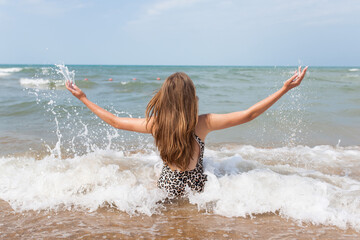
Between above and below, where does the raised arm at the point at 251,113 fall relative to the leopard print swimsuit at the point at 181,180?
above

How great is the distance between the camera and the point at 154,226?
253 cm

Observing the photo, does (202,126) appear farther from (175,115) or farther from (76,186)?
(76,186)

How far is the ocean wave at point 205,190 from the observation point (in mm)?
2770

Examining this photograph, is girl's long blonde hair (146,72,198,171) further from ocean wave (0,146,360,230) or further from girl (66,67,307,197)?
ocean wave (0,146,360,230)

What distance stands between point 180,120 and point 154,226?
914 mm

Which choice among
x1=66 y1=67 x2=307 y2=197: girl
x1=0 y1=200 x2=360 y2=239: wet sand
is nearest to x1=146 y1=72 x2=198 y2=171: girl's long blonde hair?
x1=66 y1=67 x2=307 y2=197: girl

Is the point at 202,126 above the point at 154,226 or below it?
above

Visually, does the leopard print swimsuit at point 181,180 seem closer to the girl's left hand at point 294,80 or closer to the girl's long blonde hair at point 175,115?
the girl's long blonde hair at point 175,115

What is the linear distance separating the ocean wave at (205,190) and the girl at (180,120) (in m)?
0.41

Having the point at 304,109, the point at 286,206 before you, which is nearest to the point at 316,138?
the point at 304,109

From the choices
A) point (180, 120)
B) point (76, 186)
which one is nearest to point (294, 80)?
point (180, 120)

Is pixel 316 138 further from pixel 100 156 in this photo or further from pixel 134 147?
pixel 100 156

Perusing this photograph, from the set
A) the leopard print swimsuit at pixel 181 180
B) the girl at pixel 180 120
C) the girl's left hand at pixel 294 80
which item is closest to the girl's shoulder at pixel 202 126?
the girl at pixel 180 120

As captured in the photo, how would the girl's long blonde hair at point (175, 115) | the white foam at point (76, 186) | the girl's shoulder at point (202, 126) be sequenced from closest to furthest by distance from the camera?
1. the girl's long blonde hair at point (175, 115)
2. the girl's shoulder at point (202, 126)
3. the white foam at point (76, 186)
